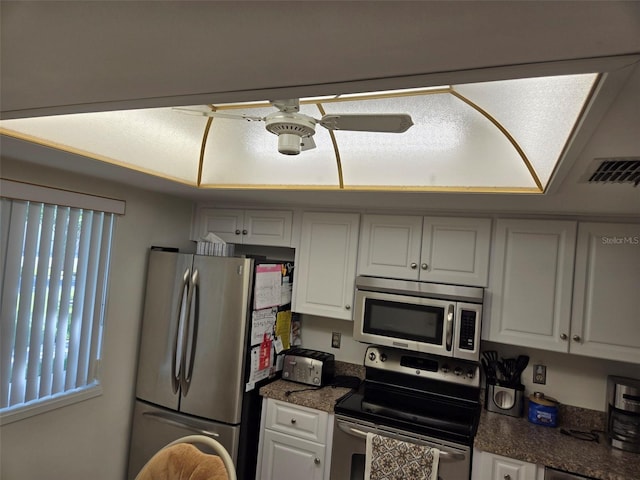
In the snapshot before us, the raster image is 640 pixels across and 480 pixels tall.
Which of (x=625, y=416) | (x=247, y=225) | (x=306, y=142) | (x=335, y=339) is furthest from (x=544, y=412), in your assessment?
(x=247, y=225)

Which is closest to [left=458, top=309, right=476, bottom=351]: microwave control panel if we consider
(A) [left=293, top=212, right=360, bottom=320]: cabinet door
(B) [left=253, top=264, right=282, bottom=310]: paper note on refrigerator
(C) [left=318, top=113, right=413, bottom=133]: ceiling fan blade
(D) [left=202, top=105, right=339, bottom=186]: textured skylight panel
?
(A) [left=293, top=212, right=360, bottom=320]: cabinet door

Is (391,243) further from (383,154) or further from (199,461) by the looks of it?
(199,461)

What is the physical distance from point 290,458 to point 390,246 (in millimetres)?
1461

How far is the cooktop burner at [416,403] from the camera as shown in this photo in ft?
6.93

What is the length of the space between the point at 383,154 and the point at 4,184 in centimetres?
189

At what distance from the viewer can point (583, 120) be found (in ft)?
3.06

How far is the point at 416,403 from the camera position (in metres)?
2.45

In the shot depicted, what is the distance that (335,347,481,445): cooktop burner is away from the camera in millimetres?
2113

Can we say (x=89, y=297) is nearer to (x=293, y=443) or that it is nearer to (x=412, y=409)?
(x=293, y=443)

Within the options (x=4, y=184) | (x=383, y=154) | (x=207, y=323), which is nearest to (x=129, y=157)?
(x=4, y=184)

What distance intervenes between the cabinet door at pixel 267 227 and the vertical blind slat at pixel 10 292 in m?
1.37

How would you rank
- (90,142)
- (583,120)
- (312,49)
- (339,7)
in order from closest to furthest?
(339,7) < (312,49) < (583,120) < (90,142)

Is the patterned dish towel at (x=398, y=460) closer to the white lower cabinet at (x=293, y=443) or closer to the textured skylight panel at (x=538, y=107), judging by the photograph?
the white lower cabinet at (x=293, y=443)

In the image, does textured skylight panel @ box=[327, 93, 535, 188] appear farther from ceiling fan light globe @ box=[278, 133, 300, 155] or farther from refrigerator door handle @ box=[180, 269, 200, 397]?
refrigerator door handle @ box=[180, 269, 200, 397]
